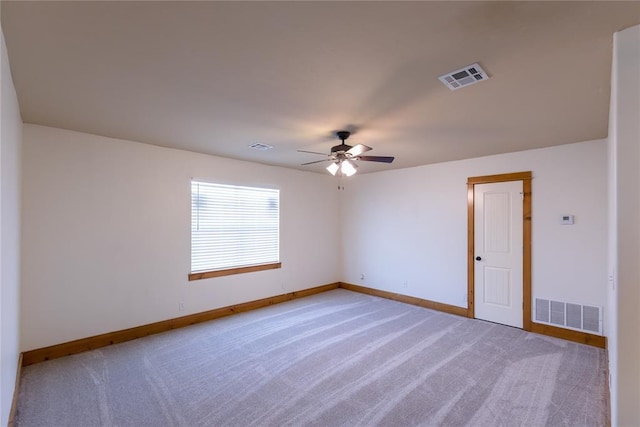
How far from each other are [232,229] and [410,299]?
338 centimetres

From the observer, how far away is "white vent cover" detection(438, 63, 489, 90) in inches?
80.2

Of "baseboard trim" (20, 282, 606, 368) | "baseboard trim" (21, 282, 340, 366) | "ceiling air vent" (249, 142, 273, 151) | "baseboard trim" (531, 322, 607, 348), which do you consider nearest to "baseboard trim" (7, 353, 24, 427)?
"baseboard trim" (20, 282, 606, 368)

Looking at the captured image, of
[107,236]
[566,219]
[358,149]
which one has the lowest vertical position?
[107,236]

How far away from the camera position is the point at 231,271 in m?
4.97

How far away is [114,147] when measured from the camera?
150 inches

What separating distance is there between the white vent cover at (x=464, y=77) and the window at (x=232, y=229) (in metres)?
3.69

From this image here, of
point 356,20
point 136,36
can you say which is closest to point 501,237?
point 356,20

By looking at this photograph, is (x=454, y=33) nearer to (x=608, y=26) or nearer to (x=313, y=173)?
(x=608, y=26)

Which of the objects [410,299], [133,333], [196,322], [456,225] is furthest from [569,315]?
[133,333]

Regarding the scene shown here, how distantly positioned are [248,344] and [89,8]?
3471 millimetres

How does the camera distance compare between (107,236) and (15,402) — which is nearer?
(15,402)

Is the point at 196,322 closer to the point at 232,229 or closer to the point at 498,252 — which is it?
the point at 232,229

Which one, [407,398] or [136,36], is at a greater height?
[136,36]

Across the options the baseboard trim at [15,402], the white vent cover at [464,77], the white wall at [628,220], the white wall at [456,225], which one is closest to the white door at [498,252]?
the white wall at [456,225]
